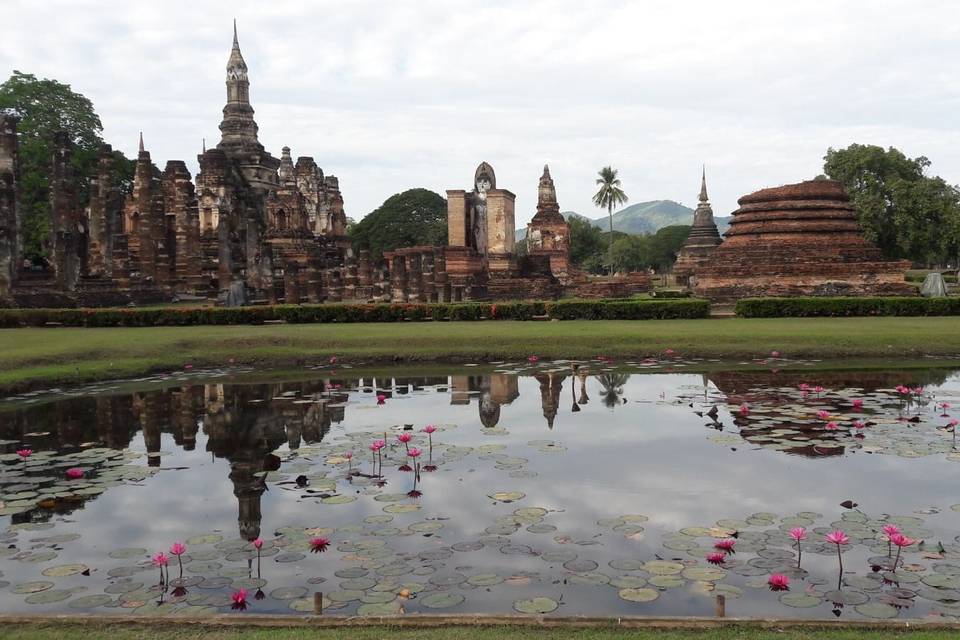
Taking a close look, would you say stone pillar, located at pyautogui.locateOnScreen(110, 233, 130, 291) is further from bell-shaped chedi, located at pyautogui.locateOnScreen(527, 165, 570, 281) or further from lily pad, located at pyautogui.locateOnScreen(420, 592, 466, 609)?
lily pad, located at pyautogui.locateOnScreen(420, 592, 466, 609)

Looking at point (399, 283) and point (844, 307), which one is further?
point (399, 283)

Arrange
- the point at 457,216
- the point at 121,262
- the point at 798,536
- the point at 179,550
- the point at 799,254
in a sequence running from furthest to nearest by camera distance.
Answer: the point at 121,262, the point at 457,216, the point at 799,254, the point at 798,536, the point at 179,550

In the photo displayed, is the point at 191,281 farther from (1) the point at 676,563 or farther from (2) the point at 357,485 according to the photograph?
(1) the point at 676,563

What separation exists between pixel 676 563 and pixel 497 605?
4.33ft

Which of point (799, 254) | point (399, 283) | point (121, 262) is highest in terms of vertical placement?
point (121, 262)

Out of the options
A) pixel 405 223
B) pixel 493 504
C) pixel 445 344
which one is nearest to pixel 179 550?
pixel 493 504

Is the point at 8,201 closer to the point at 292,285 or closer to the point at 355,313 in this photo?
the point at 292,285

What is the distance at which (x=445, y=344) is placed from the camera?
1684 centimetres

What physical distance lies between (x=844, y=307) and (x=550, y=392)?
528 inches

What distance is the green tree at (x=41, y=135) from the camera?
43906mm

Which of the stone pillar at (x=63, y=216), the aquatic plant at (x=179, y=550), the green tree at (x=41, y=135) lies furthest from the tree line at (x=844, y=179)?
the aquatic plant at (x=179, y=550)

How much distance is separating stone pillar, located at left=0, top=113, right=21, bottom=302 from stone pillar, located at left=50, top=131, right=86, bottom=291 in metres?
1.49

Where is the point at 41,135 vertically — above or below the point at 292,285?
above

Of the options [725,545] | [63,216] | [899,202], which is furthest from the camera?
[899,202]
